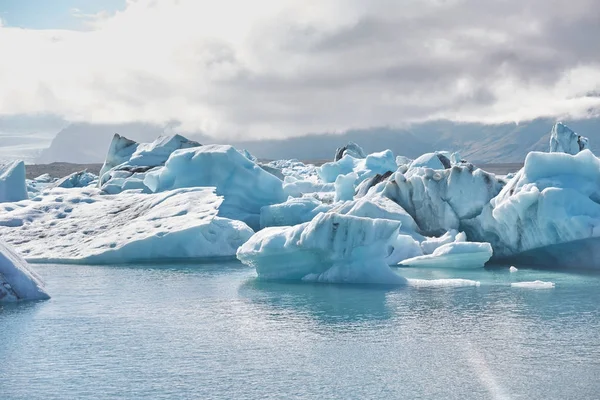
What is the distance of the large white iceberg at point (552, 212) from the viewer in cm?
1612

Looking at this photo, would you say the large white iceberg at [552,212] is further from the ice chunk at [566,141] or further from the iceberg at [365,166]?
the ice chunk at [566,141]

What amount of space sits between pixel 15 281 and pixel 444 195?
1146cm

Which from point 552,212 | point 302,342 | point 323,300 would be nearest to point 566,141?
point 552,212

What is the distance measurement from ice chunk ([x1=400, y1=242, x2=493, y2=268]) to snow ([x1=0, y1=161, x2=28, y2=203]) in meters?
15.8

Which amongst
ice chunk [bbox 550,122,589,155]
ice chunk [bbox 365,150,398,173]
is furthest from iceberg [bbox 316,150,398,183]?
ice chunk [bbox 550,122,589,155]

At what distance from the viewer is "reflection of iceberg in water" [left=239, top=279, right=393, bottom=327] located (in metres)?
11.2

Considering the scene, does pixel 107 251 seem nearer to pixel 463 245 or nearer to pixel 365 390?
pixel 463 245

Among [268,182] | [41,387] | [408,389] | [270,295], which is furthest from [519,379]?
[268,182]

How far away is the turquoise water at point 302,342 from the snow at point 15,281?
447 mm

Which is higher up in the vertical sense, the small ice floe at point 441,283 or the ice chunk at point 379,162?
the ice chunk at point 379,162

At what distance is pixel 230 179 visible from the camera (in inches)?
926

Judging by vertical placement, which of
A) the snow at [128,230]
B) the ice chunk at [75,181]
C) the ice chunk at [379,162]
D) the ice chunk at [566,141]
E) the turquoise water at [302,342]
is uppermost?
the ice chunk at [566,141]

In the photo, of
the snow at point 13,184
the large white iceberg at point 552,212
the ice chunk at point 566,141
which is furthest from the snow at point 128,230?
the ice chunk at point 566,141

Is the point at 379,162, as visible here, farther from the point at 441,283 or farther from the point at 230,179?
the point at 441,283
